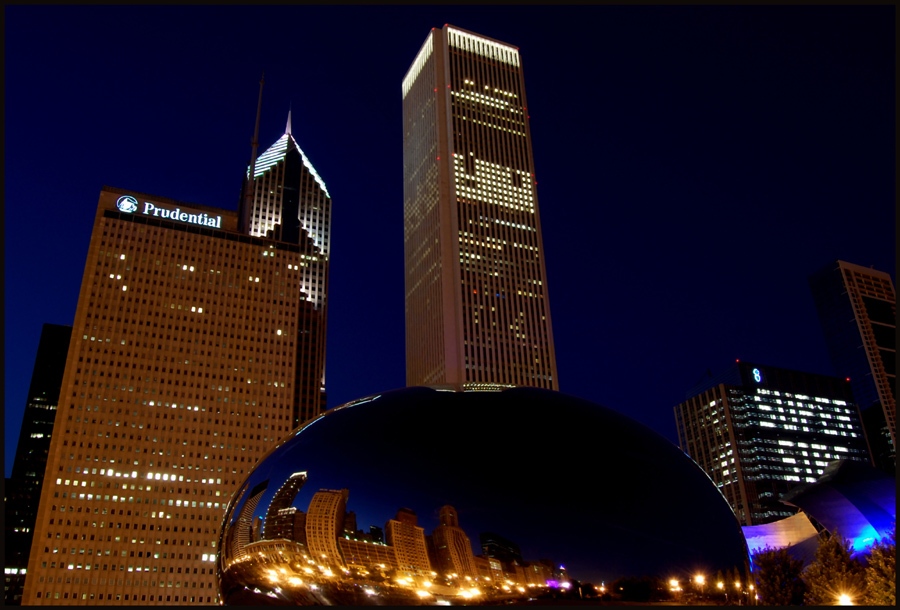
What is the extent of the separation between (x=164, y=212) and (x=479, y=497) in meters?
132

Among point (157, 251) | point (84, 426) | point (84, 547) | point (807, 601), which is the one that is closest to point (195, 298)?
point (157, 251)

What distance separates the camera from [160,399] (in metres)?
113

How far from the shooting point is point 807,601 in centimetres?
1546

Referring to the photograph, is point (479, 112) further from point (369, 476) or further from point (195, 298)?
point (369, 476)

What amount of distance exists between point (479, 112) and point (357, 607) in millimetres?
131134

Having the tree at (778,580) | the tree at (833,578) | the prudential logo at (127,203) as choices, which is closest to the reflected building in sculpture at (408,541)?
the tree at (778,580)

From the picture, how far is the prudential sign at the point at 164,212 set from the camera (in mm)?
125438

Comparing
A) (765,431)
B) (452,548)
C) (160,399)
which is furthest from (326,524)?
(765,431)

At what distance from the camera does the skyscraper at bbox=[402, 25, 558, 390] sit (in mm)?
116062

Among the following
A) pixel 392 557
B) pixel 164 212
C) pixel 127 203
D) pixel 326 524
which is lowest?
pixel 392 557

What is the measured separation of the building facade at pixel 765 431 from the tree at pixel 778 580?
138 m

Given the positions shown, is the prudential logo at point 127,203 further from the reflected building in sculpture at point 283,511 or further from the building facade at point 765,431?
the reflected building in sculpture at point 283,511

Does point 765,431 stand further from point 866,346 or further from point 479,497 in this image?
point 479,497

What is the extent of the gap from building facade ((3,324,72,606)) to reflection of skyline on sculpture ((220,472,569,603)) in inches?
5711
